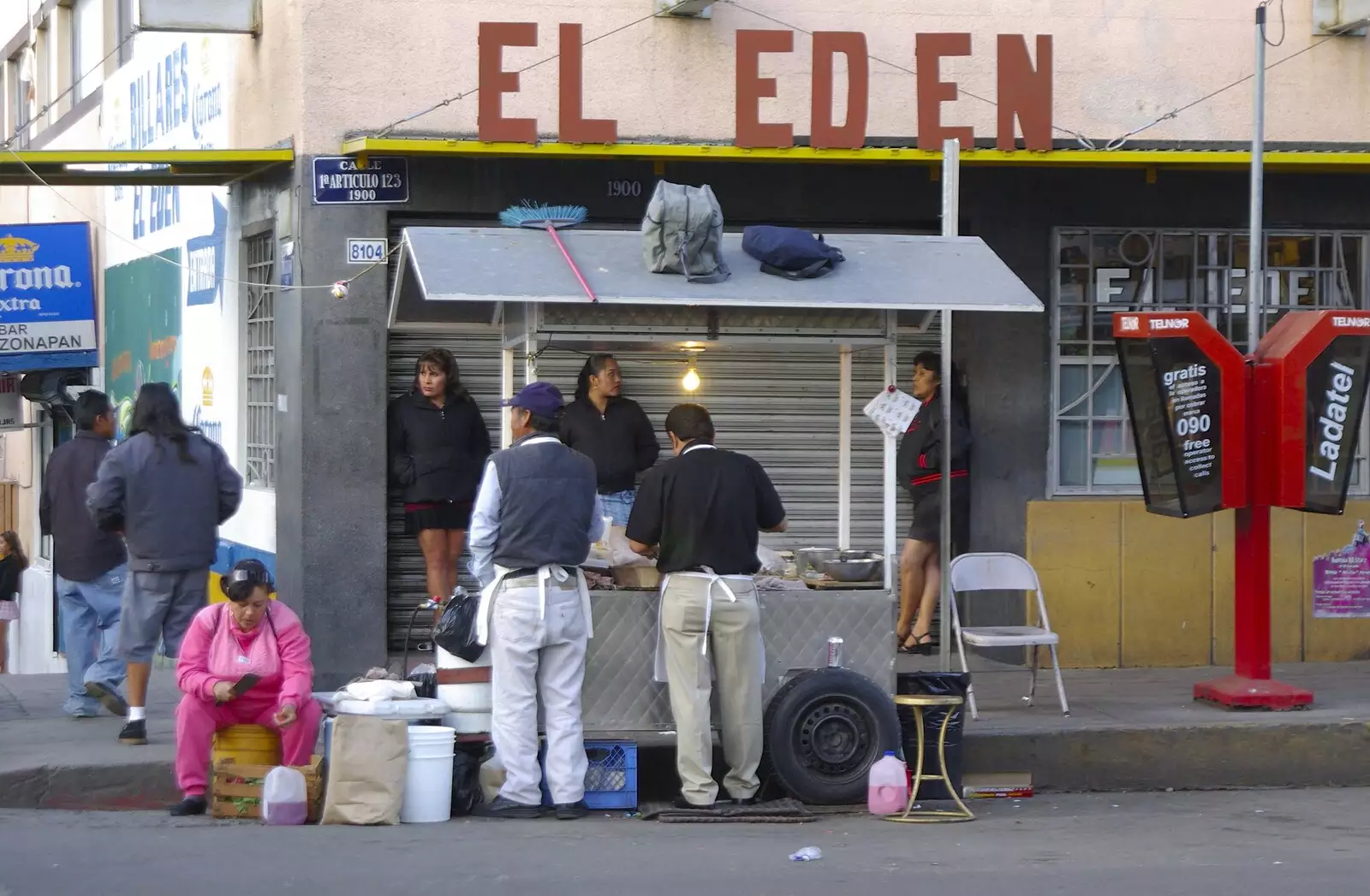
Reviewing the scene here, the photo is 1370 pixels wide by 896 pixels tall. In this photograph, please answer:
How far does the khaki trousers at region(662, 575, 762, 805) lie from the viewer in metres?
8.30

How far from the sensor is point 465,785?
27.3ft

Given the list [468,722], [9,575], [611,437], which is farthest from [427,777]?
[9,575]

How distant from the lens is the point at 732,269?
885 cm

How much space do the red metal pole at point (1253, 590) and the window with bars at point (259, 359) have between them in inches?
238

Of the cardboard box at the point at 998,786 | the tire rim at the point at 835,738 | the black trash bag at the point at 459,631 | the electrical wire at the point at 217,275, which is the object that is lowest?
the cardboard box at the point at 998,786

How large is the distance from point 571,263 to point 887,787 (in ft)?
9.43

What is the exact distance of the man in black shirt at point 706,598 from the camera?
27.2ft

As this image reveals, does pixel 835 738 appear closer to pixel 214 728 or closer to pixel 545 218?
pixel 214 728

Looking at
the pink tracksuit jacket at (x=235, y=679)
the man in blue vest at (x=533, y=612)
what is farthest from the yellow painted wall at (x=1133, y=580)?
the pink tracksuit jacket at (x=235, y=679)

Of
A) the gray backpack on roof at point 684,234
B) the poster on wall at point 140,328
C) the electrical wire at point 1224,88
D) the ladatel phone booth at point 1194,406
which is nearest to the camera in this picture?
the gray backpack on roof at point 684,234

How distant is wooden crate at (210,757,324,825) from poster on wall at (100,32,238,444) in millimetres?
4921

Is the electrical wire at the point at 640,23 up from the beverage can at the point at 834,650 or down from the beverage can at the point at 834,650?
up

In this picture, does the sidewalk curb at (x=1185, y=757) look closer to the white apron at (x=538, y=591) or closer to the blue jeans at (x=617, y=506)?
the white apron at (x=538, y=591)

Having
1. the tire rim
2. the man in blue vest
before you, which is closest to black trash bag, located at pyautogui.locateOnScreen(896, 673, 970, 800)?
the tire rim
